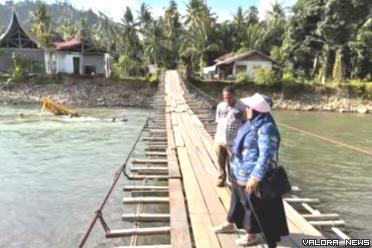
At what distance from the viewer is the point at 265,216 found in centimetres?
431

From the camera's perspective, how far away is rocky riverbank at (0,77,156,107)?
3525cm

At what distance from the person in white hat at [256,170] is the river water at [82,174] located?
3.66m

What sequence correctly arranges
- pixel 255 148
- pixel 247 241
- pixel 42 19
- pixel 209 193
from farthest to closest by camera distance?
pixel 42 19 → pixel 209 193 → pixel 247 241 → pixel 255 148

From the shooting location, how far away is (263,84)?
37.3 m

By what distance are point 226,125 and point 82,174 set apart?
7.57 m

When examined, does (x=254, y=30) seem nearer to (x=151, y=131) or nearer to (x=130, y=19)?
(x=130, y=19)

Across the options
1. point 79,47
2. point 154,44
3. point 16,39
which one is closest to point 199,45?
point 154,44

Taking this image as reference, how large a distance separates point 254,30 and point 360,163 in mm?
31511

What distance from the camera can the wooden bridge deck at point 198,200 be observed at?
15.5 feet

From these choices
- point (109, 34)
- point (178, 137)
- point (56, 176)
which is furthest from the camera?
point (109, 34)

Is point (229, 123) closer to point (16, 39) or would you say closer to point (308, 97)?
point (308, 97)

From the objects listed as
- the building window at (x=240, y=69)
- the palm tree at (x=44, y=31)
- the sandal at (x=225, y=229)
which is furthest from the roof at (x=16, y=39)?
the sandal at (x=225, y=229)

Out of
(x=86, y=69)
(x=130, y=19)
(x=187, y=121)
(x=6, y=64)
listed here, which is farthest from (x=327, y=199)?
(x=130, y=19)

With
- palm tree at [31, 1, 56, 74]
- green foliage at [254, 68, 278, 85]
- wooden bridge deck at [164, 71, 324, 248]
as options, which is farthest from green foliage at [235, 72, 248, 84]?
wooden bridge deck at [164, 71, 324, 248]
